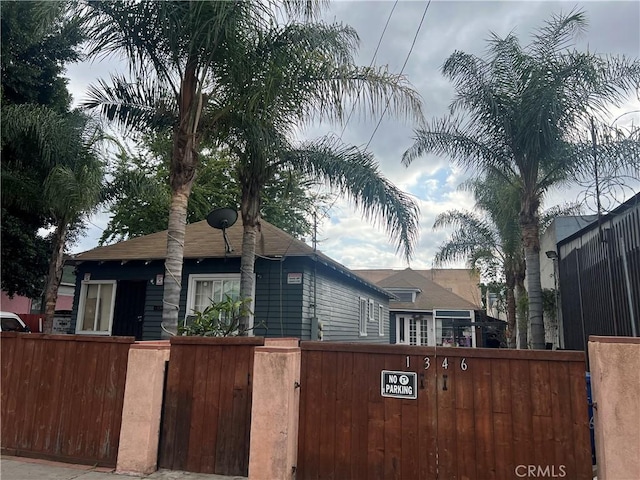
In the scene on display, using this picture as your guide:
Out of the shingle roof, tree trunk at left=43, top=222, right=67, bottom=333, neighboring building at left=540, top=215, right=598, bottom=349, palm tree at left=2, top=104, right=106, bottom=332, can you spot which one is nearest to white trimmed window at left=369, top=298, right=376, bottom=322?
neighboring building at left=540, top=215, right=598, bottom=349

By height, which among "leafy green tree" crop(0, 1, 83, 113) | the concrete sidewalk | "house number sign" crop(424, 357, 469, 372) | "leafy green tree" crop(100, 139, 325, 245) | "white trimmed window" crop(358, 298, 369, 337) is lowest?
the concrete sidewalk

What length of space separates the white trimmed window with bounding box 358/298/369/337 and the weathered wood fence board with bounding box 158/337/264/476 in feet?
34.7

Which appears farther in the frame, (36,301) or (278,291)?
(36,301)

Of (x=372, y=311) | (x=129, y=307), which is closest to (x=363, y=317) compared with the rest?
(x=372, y=311)

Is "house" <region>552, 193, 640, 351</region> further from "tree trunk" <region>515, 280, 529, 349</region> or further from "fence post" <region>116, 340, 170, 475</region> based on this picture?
"fence post" <region>116, 340, 170, 475</region>

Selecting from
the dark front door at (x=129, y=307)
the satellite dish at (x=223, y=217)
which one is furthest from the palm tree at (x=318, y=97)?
the dark front door at (x=129, y=307)

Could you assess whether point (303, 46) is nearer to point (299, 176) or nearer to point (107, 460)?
point (299, 176)

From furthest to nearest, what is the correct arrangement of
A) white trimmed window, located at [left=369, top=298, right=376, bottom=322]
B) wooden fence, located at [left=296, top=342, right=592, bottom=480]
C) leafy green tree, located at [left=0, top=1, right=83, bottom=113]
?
white trimmed window, located at [left=369, top=298, right=376, bottom=322], leafy green tree, located at [left=0, top=1, right=83, bottom=113], wooden fence, located at [left=296, top=342, right=592, bottom=480]

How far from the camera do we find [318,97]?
26.1 feet

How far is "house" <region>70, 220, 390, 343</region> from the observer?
10062mm

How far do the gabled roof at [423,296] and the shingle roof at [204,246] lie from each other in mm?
13815

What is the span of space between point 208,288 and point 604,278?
Answer: 27.5 feet

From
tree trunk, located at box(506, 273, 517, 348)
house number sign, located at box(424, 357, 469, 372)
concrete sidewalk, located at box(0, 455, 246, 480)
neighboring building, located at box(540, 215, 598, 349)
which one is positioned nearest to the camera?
house number sign, located at box(424, 357, 469, 372)

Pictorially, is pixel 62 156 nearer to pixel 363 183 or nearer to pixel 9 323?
pixel 9 323
